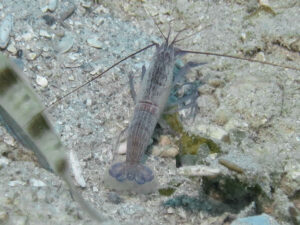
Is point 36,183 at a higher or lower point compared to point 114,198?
higher

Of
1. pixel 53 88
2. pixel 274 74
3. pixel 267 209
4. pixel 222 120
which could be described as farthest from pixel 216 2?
pixel 267 209

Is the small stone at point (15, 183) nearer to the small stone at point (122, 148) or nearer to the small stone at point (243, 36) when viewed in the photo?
the small stone at point (122, 148)

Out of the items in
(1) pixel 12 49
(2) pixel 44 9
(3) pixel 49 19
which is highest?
(2) pixel 44 9

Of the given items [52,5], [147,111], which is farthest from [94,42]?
[147,111]

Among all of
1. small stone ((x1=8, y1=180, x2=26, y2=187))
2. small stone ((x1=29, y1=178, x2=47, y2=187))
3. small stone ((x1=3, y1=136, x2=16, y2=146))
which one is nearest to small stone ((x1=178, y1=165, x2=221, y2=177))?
small stone ((x1=29, y1=178, x2=47, y2=187))

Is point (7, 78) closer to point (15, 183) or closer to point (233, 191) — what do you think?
point (15, 183)

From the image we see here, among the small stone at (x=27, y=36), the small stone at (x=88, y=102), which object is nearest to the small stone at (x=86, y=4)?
the small stone at (x=27, y=36)
